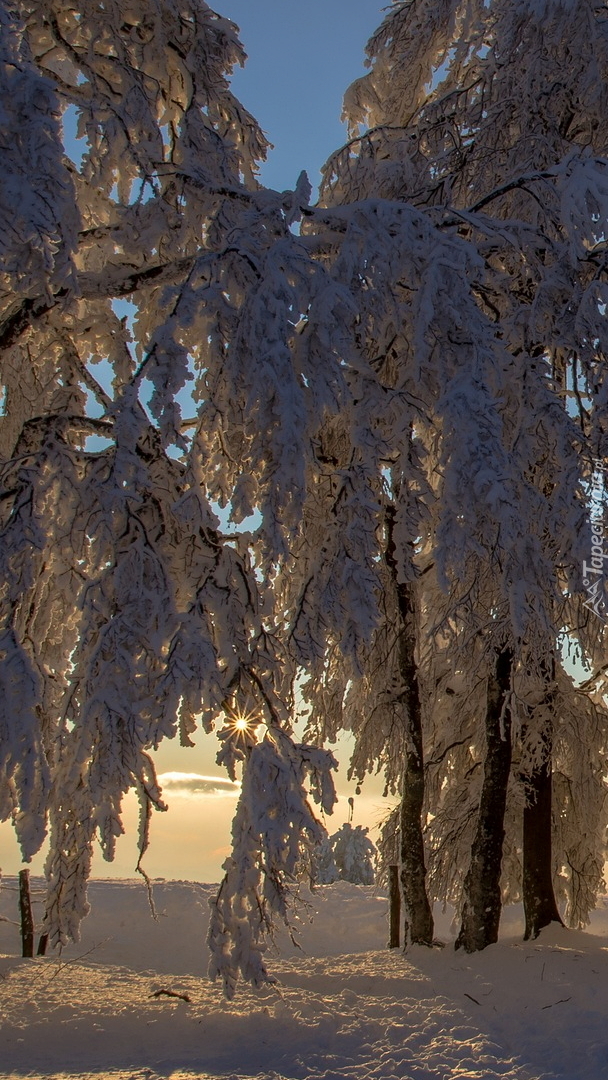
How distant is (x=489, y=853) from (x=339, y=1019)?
3243 millimetres

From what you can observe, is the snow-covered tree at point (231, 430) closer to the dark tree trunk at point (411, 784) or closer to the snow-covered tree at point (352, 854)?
the dark tree trunk at point (411, 784)

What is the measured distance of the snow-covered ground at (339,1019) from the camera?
5598 millimetres

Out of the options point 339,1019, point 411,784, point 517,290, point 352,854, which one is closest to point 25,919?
point 411,784

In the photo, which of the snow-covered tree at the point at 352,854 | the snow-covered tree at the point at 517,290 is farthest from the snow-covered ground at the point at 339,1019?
the snow-covered tree at the point at 352,854

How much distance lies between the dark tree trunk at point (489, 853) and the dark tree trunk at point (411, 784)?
0.49 metres

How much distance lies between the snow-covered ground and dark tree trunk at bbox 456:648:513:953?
277 mm

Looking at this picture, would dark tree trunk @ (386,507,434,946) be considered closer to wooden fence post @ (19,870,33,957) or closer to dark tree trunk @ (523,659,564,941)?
dark tree trunk @ (523,659,564,941)

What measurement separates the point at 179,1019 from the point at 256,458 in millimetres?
4510

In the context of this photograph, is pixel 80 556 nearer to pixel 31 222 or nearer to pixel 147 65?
pixel 31 222

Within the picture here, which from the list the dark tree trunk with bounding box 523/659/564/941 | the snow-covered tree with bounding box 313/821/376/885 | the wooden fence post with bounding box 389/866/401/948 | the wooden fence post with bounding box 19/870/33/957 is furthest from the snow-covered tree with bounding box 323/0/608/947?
Result: the snow-covered tree with bounding box 313/821/376/885

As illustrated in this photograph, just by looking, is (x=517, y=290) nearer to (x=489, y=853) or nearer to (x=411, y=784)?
(x=411, y=784)

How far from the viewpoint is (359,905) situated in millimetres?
18469

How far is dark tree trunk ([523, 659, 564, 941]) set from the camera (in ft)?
32.7

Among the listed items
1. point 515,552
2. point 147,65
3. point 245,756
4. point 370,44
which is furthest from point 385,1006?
point 370,44
